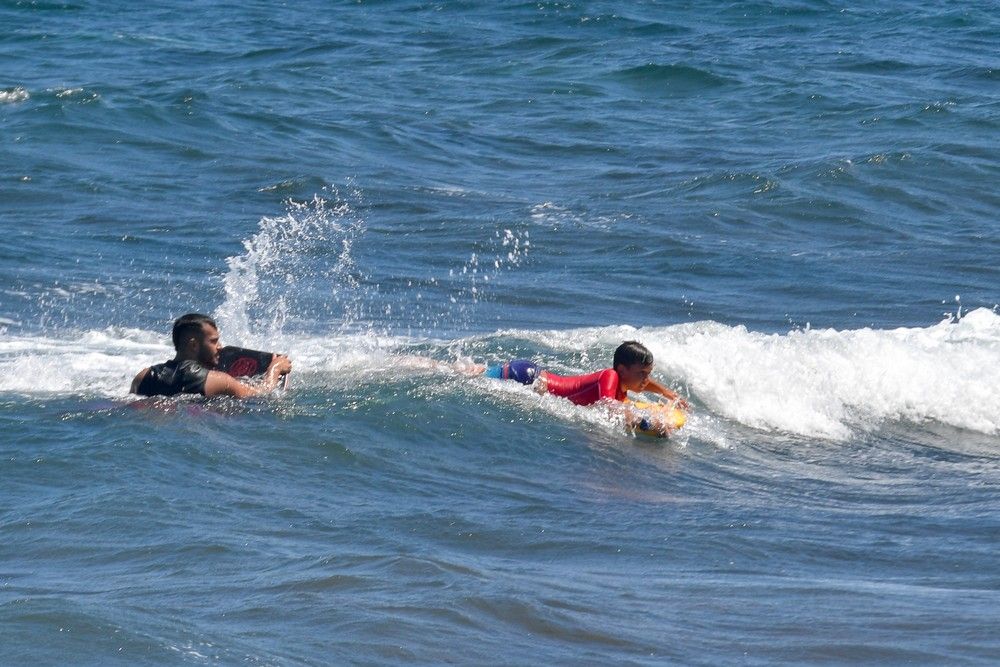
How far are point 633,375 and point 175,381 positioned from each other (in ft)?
9.84

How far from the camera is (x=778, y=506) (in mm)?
8195

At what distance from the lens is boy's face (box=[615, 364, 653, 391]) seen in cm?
985

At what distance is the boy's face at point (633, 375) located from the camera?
→ 9852 millimetres

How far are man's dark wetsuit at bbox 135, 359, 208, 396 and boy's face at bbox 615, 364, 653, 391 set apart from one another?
8.96ft

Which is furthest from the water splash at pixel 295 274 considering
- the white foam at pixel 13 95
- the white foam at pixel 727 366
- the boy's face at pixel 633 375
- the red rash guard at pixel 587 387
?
the white foam at pixel 13 95

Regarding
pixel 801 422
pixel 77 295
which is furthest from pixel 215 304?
pixel 801 422

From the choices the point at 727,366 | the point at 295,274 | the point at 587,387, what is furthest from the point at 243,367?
the point at 295,274

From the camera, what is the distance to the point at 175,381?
963 cm

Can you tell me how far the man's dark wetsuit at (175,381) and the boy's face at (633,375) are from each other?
2.73 m

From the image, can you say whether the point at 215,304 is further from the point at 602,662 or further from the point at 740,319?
the point at 602,662

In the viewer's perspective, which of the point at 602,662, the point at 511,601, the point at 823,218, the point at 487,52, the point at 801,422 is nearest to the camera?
the point at 602,662

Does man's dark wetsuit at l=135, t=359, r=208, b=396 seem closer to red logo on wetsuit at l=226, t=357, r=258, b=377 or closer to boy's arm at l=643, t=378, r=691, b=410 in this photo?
red logo on wetsuit at l=226, t=357, r=258, b=377

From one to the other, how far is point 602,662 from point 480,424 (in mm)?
4192

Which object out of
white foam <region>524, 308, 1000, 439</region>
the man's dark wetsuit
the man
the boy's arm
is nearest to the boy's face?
the boy's arm
